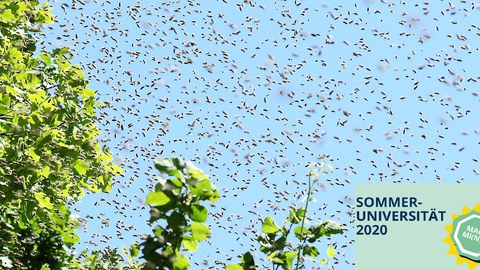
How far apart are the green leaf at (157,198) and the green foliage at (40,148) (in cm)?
648

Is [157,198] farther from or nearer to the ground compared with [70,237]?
nearer to the ground

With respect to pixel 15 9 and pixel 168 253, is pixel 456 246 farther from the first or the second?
pixel 168 253

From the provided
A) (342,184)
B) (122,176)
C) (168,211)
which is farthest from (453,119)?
(168,211)

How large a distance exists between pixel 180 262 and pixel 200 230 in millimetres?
138

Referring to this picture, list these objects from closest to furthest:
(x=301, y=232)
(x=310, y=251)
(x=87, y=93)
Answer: (x=301, y=232) → (x=310, y=251) → (x=87, y=93)

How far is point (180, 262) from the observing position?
2.96 meters

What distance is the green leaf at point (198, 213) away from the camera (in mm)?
2934

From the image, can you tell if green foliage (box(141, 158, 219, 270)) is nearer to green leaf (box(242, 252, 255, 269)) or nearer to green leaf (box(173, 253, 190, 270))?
green leaf (box(173, 253, 190, 270))

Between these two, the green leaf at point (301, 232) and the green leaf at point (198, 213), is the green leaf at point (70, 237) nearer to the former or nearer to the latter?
the green leaf at point (301, 232)

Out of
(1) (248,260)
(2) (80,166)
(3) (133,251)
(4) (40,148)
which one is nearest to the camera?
(1) (248,260)

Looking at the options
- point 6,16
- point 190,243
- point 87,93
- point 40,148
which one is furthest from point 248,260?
point 87,93

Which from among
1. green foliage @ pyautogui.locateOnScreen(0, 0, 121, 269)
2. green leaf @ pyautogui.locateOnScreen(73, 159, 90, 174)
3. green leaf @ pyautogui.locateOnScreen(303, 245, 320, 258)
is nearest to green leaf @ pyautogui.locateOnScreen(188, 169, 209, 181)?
green leaf @ pyautogui.locateOnScreen(303, 245, 320, 258)

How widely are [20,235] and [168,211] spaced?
9.01 meters

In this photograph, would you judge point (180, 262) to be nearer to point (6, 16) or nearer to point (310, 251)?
point (310, 251)
